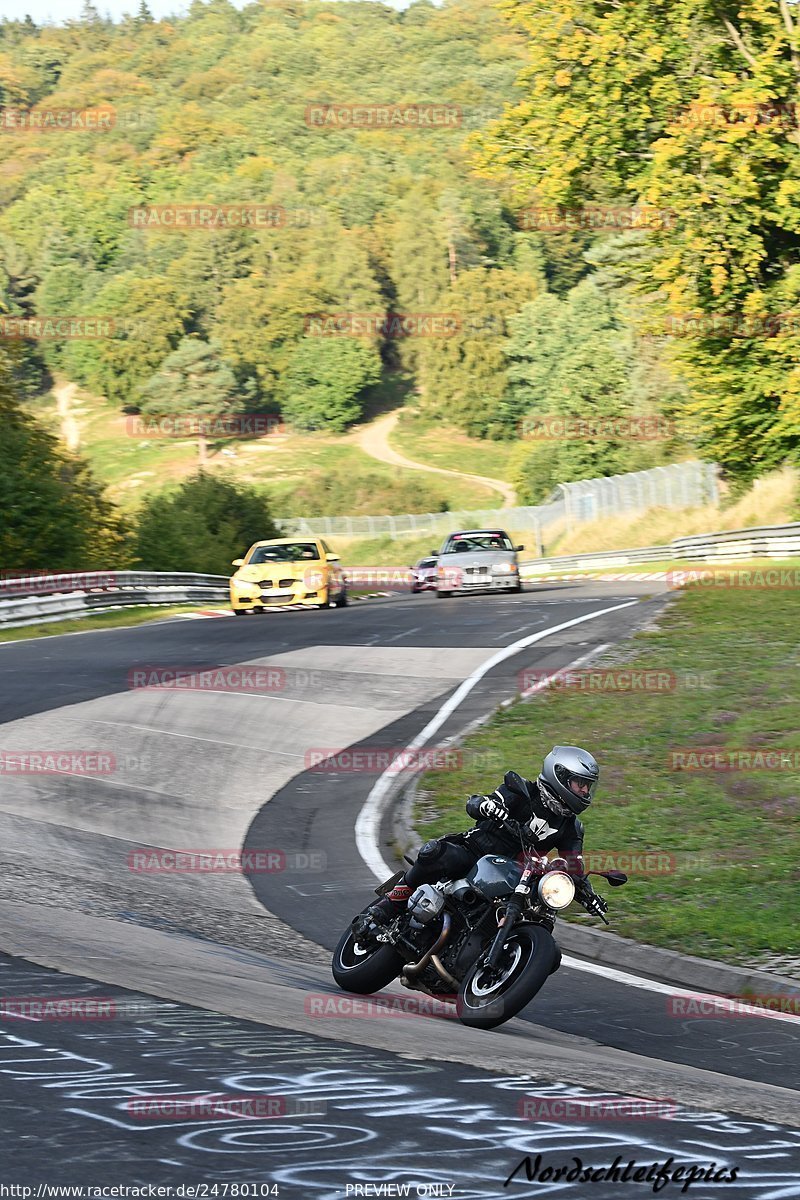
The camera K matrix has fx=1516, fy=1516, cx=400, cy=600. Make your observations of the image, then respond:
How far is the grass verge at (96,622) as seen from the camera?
2894cm

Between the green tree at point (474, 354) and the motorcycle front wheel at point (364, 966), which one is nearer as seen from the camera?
the motorcycle front wheel at point (364, 966)

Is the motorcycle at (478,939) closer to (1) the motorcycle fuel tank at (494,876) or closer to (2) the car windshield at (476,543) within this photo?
(1) the motorcycle fuel tank at (494,876)

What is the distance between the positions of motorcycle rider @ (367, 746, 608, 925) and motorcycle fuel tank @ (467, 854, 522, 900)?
18 cm

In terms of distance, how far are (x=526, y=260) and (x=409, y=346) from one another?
1486cm

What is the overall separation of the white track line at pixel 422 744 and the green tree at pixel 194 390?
110 meters

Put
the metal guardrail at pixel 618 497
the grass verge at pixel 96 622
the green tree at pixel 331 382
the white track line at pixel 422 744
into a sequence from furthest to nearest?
1. the green tree at pixel 331 382
2. the metal guardrail at pixel 618 497
3. the grass verge at pixel 96 622
4. the white track line at pixel 422 744

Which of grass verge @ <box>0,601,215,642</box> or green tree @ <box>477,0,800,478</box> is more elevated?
green tree @ <box>477,0,800,478</box>

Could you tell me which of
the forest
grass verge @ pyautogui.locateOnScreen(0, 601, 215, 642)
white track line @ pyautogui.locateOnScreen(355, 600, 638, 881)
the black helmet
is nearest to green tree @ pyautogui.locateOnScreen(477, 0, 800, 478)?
the forest

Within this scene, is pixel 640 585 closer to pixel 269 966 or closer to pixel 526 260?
pixel 269 966

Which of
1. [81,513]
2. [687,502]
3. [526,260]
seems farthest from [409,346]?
[81,513]

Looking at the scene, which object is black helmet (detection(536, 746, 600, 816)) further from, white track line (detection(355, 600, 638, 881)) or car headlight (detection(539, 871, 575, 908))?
white track line (detection(355, 600, 638, 881))

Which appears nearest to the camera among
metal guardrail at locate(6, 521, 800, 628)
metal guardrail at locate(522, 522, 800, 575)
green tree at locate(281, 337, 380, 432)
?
metal guardrail at locate(6, 521, 800, 628)

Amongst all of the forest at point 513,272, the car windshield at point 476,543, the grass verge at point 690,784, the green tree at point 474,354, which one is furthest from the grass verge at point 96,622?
the green tree at point 474,354

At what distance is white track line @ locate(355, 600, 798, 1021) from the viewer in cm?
818
